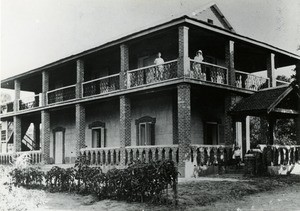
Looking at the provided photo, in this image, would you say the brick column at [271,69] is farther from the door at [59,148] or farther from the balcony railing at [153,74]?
the door at [59,148]

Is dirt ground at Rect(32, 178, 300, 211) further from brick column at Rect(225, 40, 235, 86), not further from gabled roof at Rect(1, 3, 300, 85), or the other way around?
gabled roof at Rect(1, 3, 300, 85)

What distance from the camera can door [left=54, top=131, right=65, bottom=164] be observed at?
91.5 ft

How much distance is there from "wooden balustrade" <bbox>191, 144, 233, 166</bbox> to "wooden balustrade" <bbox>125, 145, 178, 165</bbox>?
2.75ft

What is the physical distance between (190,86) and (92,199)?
7.01 metres

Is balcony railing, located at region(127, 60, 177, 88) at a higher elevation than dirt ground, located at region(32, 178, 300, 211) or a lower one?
higher

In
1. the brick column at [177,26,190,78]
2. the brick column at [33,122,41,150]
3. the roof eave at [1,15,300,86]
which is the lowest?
the brick column at [33,122,41,150]

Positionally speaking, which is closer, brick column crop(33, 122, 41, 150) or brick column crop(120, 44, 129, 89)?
brick column crop(120, 44, 129, 89)

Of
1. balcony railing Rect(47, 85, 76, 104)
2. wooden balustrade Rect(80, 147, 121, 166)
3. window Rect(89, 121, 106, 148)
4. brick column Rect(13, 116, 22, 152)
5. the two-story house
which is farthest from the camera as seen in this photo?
brick column Rect(13, 116, 22, 152)

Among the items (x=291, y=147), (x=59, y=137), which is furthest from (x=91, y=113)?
(x=291, y=147)

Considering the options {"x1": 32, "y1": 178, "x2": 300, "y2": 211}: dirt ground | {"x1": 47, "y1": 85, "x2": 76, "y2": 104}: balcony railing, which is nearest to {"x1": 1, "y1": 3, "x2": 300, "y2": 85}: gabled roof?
{"x1": 47, "y1": 85, "x2": 76, "y2": 104}: balcony railing

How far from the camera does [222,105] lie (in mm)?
21953

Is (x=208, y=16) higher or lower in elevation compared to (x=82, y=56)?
higher

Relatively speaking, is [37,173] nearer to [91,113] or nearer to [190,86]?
[190,86]

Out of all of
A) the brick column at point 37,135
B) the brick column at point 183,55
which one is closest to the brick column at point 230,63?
the brick column at point 183,55
